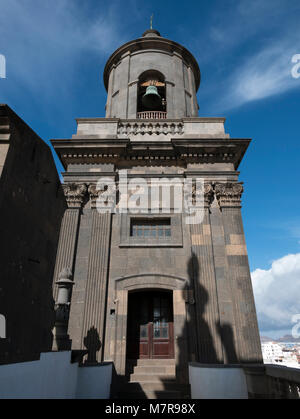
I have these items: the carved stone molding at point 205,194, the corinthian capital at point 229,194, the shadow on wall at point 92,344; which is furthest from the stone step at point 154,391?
the corinthian capital at point 229,194

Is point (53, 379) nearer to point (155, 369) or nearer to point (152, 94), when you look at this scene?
point (155, 369)

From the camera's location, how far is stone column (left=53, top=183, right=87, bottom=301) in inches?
464

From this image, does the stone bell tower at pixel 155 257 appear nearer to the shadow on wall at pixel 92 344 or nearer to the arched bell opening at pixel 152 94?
the shadow on wall at pixel 92 344

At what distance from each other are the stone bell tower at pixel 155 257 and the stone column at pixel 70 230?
0.15ft

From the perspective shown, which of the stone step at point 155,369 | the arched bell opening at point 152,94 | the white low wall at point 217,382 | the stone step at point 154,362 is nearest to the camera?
the white low wall at point 217,382

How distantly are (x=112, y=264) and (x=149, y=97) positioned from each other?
34.5 ft

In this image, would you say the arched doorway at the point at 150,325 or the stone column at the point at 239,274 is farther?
the arched doorway at the point at 150,325

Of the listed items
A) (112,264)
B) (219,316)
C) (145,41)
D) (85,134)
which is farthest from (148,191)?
(145,41)

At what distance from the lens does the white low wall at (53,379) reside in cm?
348

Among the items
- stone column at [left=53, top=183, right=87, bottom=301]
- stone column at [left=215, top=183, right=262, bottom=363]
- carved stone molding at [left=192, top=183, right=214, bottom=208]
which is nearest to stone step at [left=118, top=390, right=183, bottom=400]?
stone column at [left=215, top=183, right=262, bottom=363]

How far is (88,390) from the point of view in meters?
8.35

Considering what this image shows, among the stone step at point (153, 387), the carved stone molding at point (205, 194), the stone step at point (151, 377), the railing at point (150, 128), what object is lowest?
the stone step at point (153, 387)

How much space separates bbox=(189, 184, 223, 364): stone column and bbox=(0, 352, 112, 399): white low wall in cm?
358

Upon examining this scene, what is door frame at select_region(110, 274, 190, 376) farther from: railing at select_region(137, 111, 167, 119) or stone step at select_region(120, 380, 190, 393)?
railing at select_region(137, 111, 167, 119)
